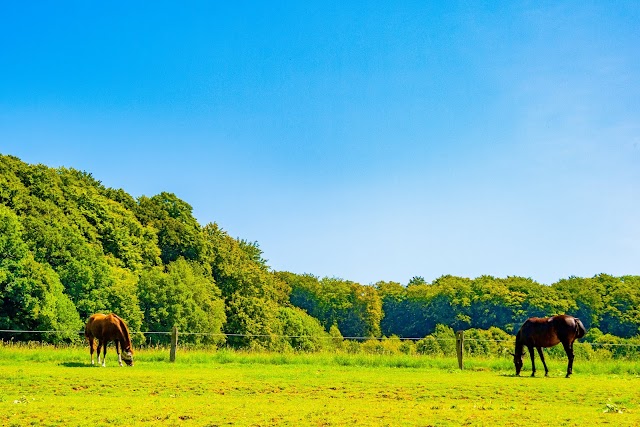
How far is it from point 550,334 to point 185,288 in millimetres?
45632

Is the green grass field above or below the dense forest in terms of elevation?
below

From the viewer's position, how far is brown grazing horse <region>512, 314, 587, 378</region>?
2138 cm

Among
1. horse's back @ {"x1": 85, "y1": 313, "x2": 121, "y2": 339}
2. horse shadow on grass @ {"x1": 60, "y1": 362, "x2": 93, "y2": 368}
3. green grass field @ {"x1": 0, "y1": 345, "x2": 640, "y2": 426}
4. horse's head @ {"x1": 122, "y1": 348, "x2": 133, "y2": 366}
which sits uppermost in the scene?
horse's back @ {"x1": 85, "y1": 313, "x2": 121, "y2": 339}

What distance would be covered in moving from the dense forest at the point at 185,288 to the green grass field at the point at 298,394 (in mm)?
6985

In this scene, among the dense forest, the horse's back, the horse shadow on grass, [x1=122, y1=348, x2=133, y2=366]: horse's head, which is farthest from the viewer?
the dense forest

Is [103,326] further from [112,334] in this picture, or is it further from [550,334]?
[550,334]

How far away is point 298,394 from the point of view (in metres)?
15.6

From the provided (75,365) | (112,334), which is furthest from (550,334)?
(75,365)

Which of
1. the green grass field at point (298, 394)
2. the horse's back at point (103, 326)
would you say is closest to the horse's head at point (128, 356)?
the green grass field at point (298, 394)

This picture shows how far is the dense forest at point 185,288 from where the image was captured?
46750mm

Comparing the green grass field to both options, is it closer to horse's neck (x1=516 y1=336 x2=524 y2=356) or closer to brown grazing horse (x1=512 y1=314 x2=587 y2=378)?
brown grazing horse (x1=512 y1=314 x2=587 y2=378)

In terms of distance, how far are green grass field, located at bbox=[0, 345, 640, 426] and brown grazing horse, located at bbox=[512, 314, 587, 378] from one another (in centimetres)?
91

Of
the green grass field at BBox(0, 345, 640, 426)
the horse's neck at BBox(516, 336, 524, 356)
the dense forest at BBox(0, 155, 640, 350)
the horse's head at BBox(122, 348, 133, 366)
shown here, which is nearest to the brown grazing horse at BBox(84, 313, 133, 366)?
the horse's head at BBox(122, 348, 133, 366)

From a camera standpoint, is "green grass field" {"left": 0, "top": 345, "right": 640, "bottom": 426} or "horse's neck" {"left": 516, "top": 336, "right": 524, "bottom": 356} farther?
"horse's neck" {"left": 516, "top": 336, "right": 524, "bottom": 356}
